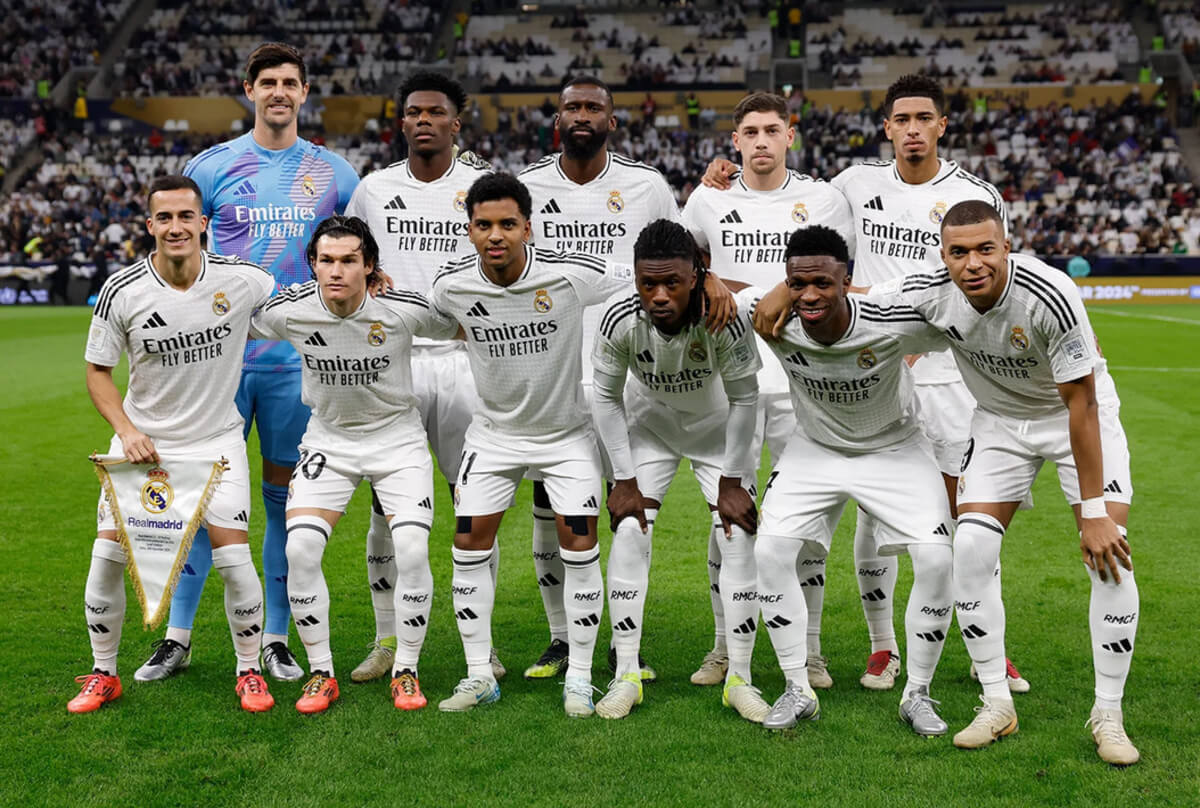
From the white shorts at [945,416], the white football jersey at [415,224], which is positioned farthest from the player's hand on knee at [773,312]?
the white football jersey at [415,224]

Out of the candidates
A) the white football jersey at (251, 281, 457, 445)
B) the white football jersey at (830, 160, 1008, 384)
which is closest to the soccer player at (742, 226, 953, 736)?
the white football jersey at (830, 160, 1008, 384)

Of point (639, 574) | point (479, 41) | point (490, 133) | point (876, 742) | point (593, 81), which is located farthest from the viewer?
point (479, 41)

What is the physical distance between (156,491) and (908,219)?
383 centimetres

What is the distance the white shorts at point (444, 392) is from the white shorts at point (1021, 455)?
2.46 metres

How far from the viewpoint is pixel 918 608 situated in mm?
4688

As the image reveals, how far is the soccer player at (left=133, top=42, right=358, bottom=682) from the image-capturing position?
560cm

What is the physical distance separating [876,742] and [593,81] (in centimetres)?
340

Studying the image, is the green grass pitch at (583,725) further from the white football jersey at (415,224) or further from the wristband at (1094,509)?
the white football jersey at (415,224)

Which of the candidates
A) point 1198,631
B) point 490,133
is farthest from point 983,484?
point 490,133

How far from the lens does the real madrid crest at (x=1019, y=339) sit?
14.5 feet

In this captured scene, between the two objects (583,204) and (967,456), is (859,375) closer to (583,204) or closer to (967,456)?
(967,456)

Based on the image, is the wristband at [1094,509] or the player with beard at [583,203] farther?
the player with beard at [583,203]

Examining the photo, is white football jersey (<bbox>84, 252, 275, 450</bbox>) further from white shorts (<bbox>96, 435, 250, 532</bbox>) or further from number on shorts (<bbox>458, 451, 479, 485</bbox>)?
number on shorts (<bbox>458, 451, 479, 485</bbox>)

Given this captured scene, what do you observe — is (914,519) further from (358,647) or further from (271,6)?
(271,6)
